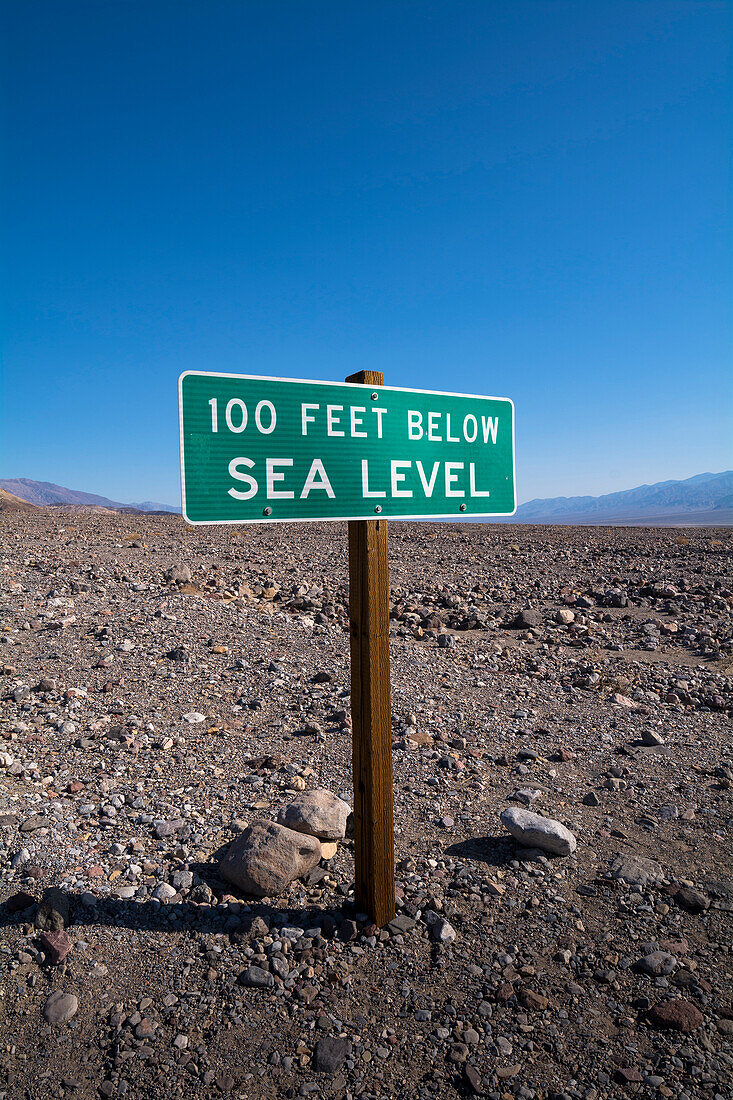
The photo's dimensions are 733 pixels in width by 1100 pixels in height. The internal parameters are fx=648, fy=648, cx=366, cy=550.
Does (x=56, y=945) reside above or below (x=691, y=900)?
above

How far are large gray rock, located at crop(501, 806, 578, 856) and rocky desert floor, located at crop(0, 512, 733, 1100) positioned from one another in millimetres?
63

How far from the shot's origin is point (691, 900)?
3.31m

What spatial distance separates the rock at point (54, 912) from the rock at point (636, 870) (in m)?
2.82

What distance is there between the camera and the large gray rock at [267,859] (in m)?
3.31

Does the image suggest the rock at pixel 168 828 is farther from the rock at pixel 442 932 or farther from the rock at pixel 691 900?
the rock at pixel 691 900

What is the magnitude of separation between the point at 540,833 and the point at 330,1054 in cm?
176

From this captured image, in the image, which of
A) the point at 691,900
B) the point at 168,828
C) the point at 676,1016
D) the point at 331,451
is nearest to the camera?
the point at 676,1016

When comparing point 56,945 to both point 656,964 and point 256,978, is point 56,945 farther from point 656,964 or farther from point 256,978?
point 656,964

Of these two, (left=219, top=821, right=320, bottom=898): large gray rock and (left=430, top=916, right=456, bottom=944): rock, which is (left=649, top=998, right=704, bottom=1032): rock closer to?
(left=430, top=916, right=456, bottom=944): rock

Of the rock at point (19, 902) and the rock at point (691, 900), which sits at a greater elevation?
the rock at point (19, 902)

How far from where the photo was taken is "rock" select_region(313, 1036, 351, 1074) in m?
2.38

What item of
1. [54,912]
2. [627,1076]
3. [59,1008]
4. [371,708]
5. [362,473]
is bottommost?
[627,1076]

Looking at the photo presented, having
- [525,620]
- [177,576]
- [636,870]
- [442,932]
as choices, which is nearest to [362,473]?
[442,932]

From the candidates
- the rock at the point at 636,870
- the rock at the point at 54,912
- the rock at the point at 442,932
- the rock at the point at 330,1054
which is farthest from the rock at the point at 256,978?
the rock at the point at 636,870
